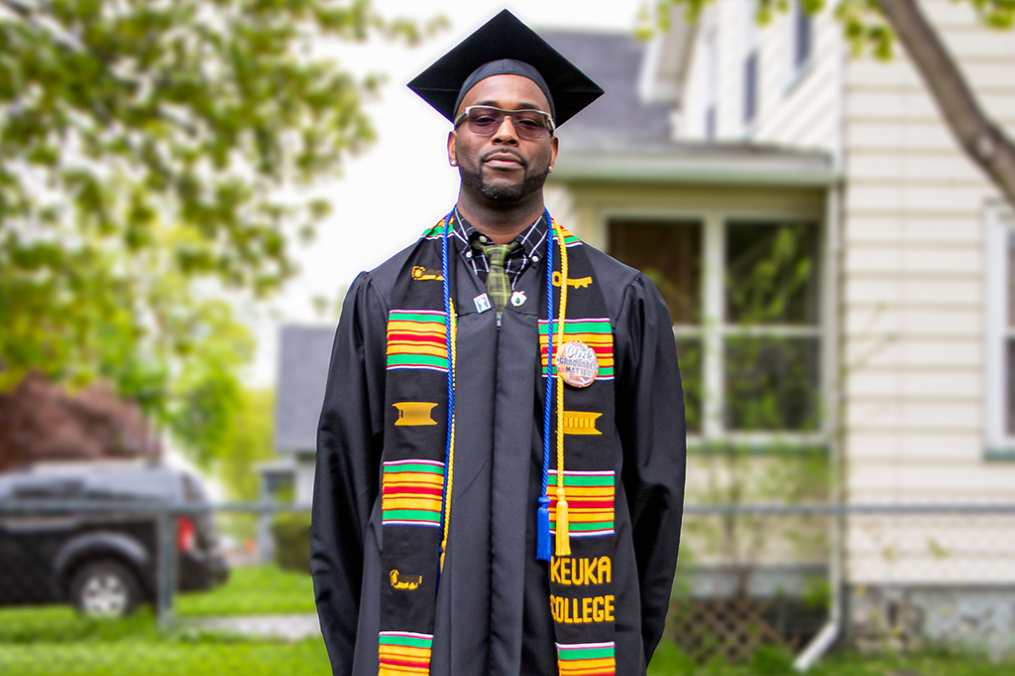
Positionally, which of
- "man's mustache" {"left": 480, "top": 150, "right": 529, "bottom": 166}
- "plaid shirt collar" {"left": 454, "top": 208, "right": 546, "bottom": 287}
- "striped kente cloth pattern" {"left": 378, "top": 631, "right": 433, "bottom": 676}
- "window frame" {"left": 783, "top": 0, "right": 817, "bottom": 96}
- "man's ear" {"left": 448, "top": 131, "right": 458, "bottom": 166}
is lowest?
"striped kente cloth pattern" {"left": 378, "top": 631, "right": 433, "bottom": 676}

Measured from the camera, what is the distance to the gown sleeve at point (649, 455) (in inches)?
95.6

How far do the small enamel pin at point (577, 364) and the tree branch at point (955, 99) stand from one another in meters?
4.53

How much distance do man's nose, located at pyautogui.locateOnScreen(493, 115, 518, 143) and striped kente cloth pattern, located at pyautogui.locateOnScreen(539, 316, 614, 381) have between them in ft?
1.38

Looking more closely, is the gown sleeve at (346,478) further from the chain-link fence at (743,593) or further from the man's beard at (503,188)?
the chain-link fence at (743,593)

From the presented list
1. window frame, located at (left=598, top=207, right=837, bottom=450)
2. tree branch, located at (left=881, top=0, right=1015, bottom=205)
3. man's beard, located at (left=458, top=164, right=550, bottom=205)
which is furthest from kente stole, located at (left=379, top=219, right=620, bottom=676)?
window frame, located at (left=598, top=207, right=837, bottom=450)

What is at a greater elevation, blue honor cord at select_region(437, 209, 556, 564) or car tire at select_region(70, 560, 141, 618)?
blue honor cord at select_region(437, 209, 556, 564)

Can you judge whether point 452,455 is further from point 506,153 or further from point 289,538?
point 289,538

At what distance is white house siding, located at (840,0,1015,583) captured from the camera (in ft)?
27.1

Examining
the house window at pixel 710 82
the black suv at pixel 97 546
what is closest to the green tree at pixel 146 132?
the black suv at pixel 97 546

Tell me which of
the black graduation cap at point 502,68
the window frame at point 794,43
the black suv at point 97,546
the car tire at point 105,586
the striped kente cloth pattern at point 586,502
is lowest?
the car tire at point 105,586

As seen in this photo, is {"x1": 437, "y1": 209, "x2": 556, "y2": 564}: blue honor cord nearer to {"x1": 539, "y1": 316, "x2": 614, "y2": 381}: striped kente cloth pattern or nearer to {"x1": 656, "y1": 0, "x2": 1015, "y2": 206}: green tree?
{"x1": 539, "y1": 316, "x2": 614, "y2": 381}: striped kente cloth pattern

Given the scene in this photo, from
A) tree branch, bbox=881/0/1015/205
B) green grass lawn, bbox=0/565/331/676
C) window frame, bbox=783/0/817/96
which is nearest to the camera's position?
tree branch, bbox=881/0/1015/205

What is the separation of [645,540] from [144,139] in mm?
7352

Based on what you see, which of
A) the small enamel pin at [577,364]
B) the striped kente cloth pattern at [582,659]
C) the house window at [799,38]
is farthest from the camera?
the house window at [799,38]
